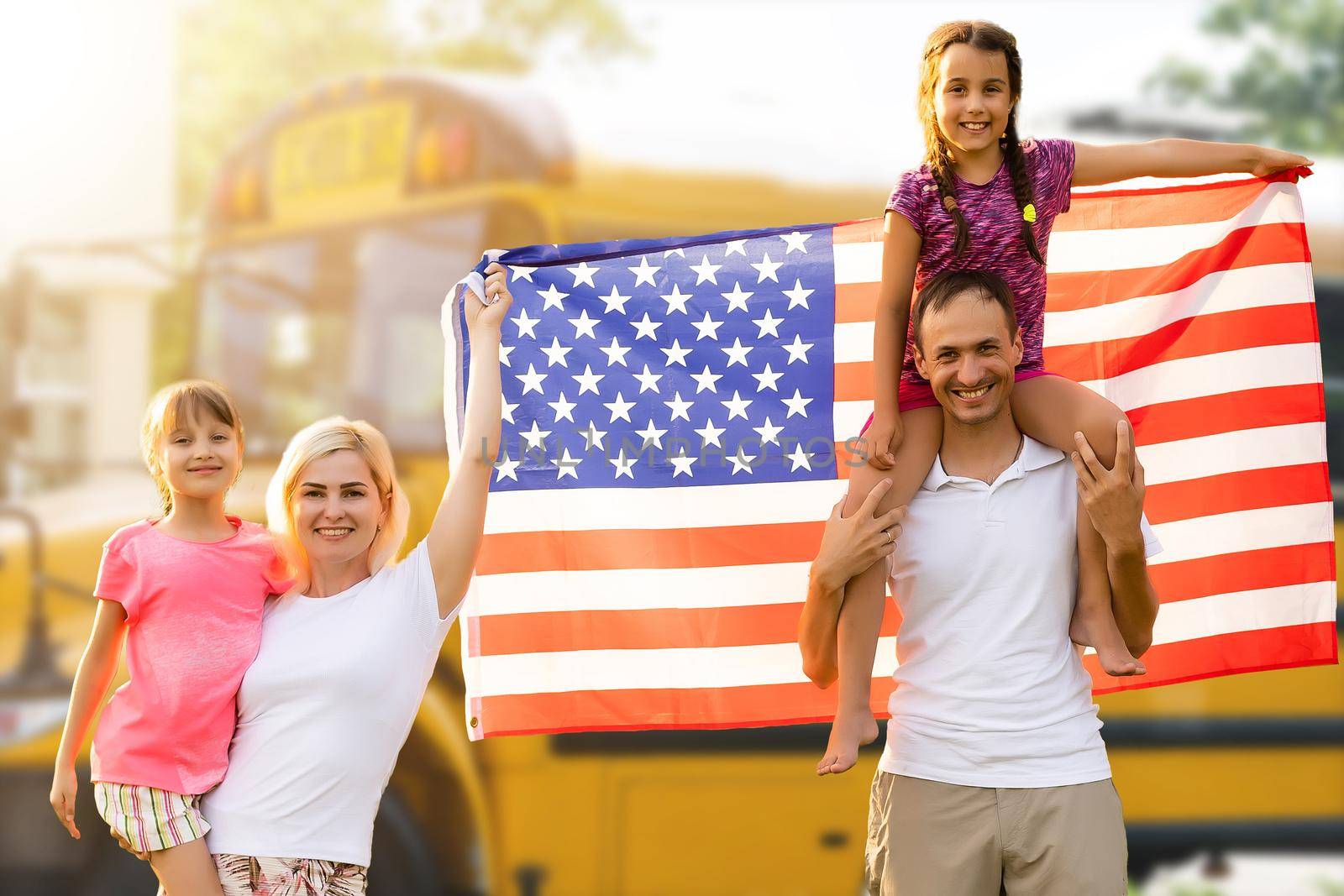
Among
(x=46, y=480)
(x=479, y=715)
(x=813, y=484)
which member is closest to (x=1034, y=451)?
(x=813, y=484)

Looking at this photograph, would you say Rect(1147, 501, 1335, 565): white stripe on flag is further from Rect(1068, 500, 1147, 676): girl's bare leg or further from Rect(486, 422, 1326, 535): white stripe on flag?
Rect(1068, 500, 1147, 676): girl's bare leg

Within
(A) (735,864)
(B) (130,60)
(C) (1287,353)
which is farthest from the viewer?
(B) (130,60)

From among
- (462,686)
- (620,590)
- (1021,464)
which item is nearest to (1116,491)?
(1021,464)

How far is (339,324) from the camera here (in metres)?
4.00

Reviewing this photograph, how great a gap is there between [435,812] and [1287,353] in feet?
8.06

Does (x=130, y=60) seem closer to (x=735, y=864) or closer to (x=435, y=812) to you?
(x=435, y=812)

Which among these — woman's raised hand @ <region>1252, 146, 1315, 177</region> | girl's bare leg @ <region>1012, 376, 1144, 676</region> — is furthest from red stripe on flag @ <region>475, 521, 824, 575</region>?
woman's raised hand @ <region>1252, 146, 1315, 177</region>

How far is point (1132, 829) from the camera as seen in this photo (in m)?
4.08

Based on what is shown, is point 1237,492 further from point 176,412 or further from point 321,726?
point 176,412

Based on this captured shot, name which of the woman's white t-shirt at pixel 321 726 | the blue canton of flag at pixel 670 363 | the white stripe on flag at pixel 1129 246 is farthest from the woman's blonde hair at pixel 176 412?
the white stripe on flag at pixel 1129 246

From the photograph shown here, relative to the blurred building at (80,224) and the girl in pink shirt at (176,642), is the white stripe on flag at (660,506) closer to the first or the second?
the girl in pink shirt at (176,642)

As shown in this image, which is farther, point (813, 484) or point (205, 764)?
point (813, 484)

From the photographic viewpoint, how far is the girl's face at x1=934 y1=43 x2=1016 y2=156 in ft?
6.89

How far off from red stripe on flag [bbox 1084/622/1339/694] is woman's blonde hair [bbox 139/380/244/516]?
173 centimetres
